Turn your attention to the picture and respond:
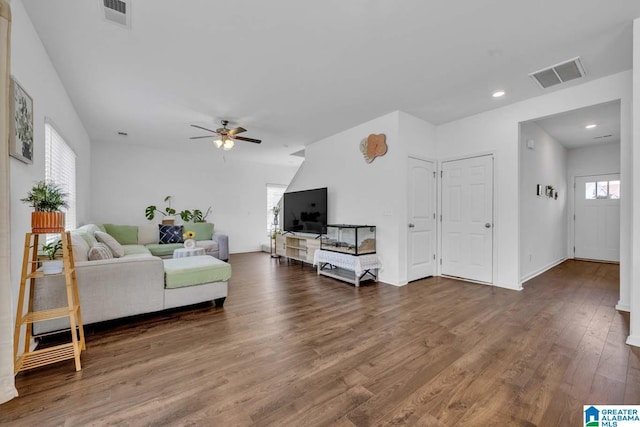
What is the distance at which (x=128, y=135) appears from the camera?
18.0 feet

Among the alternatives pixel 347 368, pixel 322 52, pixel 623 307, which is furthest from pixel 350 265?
pixel 623 307

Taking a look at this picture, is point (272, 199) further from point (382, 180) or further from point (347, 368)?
point (347, 368)

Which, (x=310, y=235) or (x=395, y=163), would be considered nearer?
(x=395, y=163)

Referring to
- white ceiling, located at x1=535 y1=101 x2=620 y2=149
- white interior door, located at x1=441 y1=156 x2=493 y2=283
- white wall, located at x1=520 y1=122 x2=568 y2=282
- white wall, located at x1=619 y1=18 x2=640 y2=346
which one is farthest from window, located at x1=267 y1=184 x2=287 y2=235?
white wall, located at x1=619 y1=18 x2=640 y2=346

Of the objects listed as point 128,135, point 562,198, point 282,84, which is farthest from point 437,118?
point 128,135

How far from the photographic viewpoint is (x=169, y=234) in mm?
5934

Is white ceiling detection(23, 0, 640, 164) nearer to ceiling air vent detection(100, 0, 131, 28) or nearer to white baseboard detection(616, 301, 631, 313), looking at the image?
ceiling air vent detection(100, 0, 131, 28)

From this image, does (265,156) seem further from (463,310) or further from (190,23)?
(463,310)

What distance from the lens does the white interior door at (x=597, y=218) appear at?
5770 millimetres

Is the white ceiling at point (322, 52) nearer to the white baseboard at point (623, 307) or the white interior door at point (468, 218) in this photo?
the white interior door at point (468, 218)

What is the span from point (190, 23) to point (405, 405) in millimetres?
3158

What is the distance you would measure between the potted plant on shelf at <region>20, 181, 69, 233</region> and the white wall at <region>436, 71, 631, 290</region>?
4844 millimetres

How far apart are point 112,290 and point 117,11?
2358 millimetres

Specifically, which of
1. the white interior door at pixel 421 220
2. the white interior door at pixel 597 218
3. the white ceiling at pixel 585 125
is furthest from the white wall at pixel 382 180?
the white interior door at pixel 597 218
